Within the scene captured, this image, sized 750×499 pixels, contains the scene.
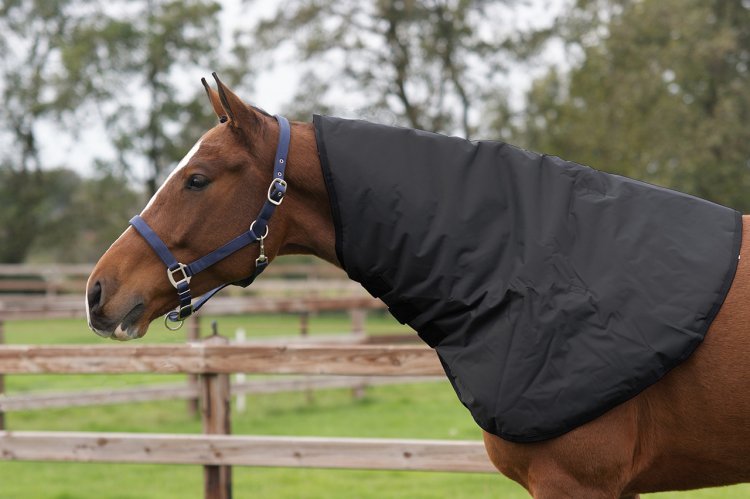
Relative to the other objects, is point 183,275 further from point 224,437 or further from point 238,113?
point 224,437

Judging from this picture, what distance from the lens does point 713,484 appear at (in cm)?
276

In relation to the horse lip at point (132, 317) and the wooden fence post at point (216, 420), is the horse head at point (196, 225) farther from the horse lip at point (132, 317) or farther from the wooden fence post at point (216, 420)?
the wooden fence post at point (216, 420)

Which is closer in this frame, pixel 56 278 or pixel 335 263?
pixel 335 263

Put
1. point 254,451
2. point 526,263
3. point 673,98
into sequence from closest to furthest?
point 526,263 → point 254,451 → point 673,98

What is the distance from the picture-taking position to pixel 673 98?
23.8 metres

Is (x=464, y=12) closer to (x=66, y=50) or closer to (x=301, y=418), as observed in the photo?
(x=66, y=50)

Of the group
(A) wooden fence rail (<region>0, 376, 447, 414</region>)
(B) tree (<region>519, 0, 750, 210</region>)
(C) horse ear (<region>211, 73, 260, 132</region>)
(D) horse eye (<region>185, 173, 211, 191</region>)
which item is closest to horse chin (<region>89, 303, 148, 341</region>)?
(D) horse eye (<region>185, 173, 211, 191</region>)

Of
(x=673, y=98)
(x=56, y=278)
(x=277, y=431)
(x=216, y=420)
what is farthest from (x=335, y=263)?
(x=56, y=278)

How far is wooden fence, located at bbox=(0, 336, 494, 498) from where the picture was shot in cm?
442

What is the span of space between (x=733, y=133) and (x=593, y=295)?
2207 centimetres

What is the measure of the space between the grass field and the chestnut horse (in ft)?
1.38

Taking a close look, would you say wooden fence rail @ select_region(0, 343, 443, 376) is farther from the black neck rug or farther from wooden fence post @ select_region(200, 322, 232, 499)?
the black neck rug

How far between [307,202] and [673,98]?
23.0 m

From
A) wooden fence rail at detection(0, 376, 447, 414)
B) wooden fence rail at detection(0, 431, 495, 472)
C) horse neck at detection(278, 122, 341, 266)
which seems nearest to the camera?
horse neck at detection(278, 122, 341, 266)
